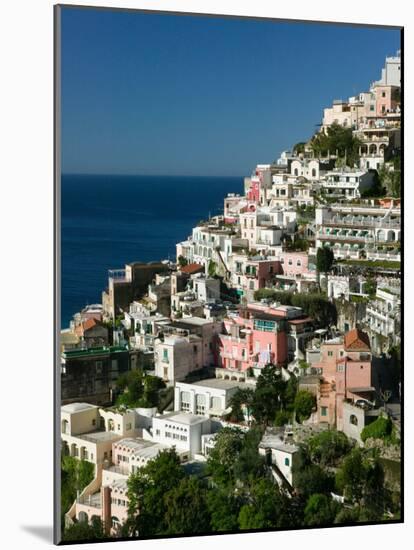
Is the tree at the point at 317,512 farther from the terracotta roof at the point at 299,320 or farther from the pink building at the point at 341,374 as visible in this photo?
the terracotta roof at the point at 299,320

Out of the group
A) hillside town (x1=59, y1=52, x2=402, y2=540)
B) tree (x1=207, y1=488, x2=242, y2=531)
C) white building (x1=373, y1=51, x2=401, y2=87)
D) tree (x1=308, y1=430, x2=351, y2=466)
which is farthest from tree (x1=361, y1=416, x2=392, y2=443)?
white building (x1=373, y1=51, x2=401, y2=87)

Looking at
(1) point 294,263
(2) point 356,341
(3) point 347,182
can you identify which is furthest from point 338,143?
(2) point 356,341

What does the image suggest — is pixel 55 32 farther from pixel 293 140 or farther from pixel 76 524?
pixel 76 524

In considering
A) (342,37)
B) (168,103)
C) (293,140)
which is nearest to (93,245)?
(168,103)

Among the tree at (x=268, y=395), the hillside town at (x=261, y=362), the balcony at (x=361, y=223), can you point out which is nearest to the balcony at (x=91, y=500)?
the hillside town at (x=261, y=362)

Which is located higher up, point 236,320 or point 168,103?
point 168,103
